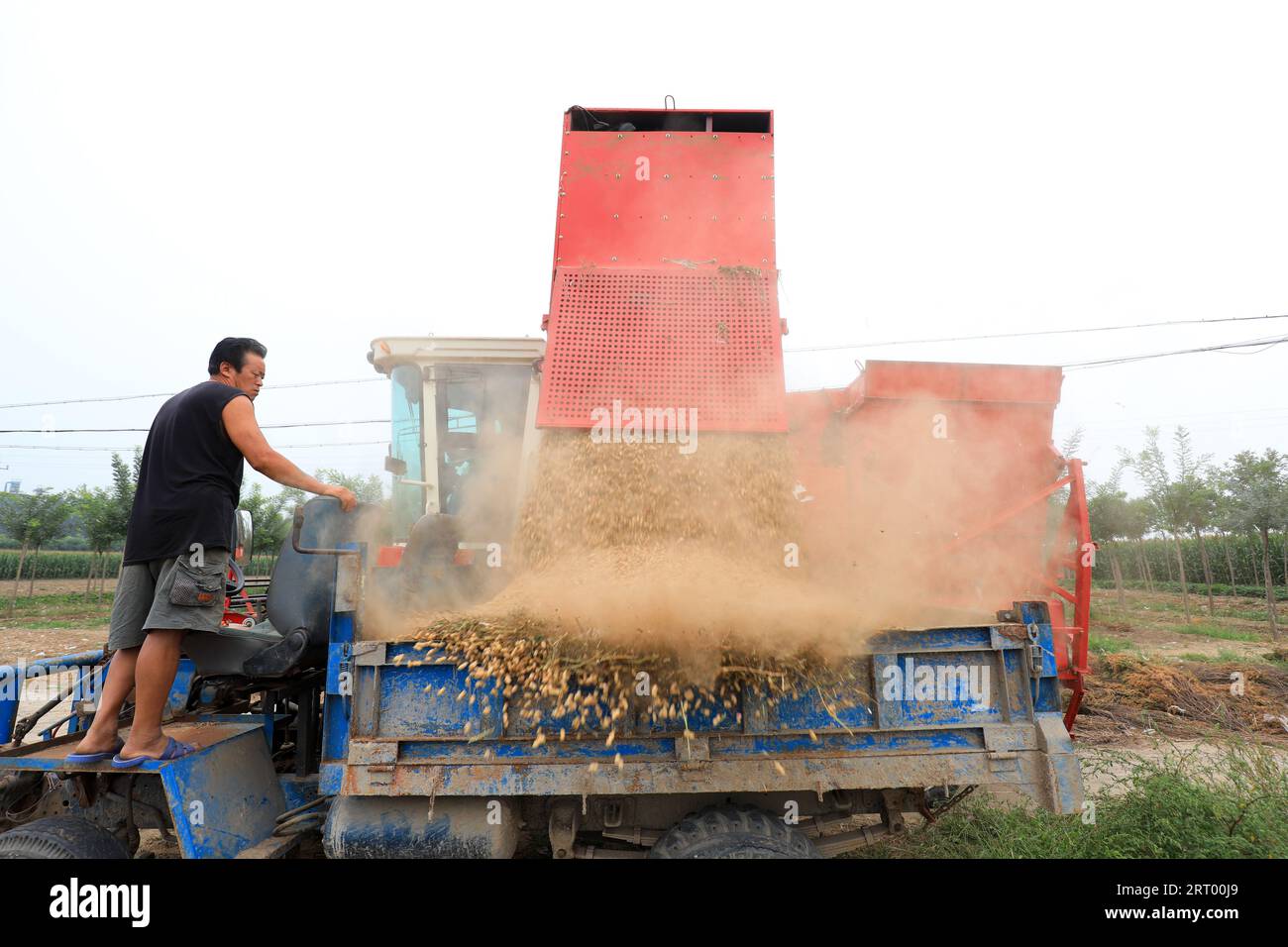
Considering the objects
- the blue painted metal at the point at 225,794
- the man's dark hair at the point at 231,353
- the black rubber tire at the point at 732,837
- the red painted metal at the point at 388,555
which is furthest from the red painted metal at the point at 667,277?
the blue painted metal at the point at 225,794

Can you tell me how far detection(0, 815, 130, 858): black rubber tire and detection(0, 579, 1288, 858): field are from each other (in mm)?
3733

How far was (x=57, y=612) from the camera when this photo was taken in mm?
18938

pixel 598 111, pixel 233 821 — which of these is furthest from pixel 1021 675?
pixel 598 111

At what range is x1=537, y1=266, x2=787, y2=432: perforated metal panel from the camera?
A: 3.67m

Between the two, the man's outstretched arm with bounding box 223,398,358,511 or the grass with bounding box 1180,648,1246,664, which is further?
the grass with bounding box 1180,648,1246,664

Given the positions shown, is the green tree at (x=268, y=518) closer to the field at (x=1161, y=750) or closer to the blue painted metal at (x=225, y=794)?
the field at (x=1161, y=750)

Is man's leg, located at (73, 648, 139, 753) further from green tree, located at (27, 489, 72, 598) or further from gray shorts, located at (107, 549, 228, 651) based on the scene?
green tree, located at (27, 489, 72, 598)
